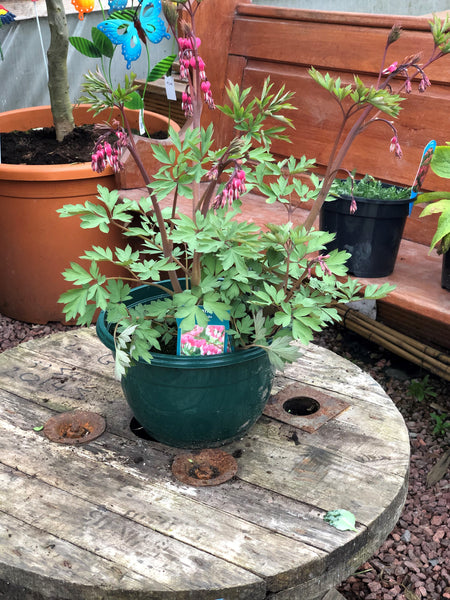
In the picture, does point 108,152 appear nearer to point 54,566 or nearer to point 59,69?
point 54,566

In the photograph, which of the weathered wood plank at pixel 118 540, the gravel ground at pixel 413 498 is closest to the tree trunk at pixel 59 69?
the gravel ground at pixel 413 498

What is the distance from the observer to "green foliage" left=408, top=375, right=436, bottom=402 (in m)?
2.65

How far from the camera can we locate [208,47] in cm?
299

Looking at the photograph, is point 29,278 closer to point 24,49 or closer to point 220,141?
point 220,141

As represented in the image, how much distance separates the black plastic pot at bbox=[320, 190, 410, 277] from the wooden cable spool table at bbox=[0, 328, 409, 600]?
0.66 metres

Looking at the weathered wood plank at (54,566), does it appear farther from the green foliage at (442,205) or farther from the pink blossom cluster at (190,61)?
the green foliage at (442,205)

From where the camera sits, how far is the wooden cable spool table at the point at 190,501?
3.54ft

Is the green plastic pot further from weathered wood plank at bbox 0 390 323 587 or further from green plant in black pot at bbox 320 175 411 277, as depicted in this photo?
green plant in black pot at bbox 320 175 411 277

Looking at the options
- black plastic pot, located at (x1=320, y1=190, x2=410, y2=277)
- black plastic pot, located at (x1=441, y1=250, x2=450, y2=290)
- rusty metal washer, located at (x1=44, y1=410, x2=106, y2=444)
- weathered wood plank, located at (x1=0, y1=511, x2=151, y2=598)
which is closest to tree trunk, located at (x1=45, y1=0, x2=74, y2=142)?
black plastic pot, located at (x1=320, y1=190, x2=410, y2=277)

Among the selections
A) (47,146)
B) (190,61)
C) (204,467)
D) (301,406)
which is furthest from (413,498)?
(47,146)

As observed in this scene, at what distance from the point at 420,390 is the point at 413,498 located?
0.56 meters

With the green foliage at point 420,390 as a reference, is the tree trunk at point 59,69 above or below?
above

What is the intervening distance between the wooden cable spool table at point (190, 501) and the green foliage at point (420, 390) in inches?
43.2

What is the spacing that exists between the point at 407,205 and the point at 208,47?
1.33 m
